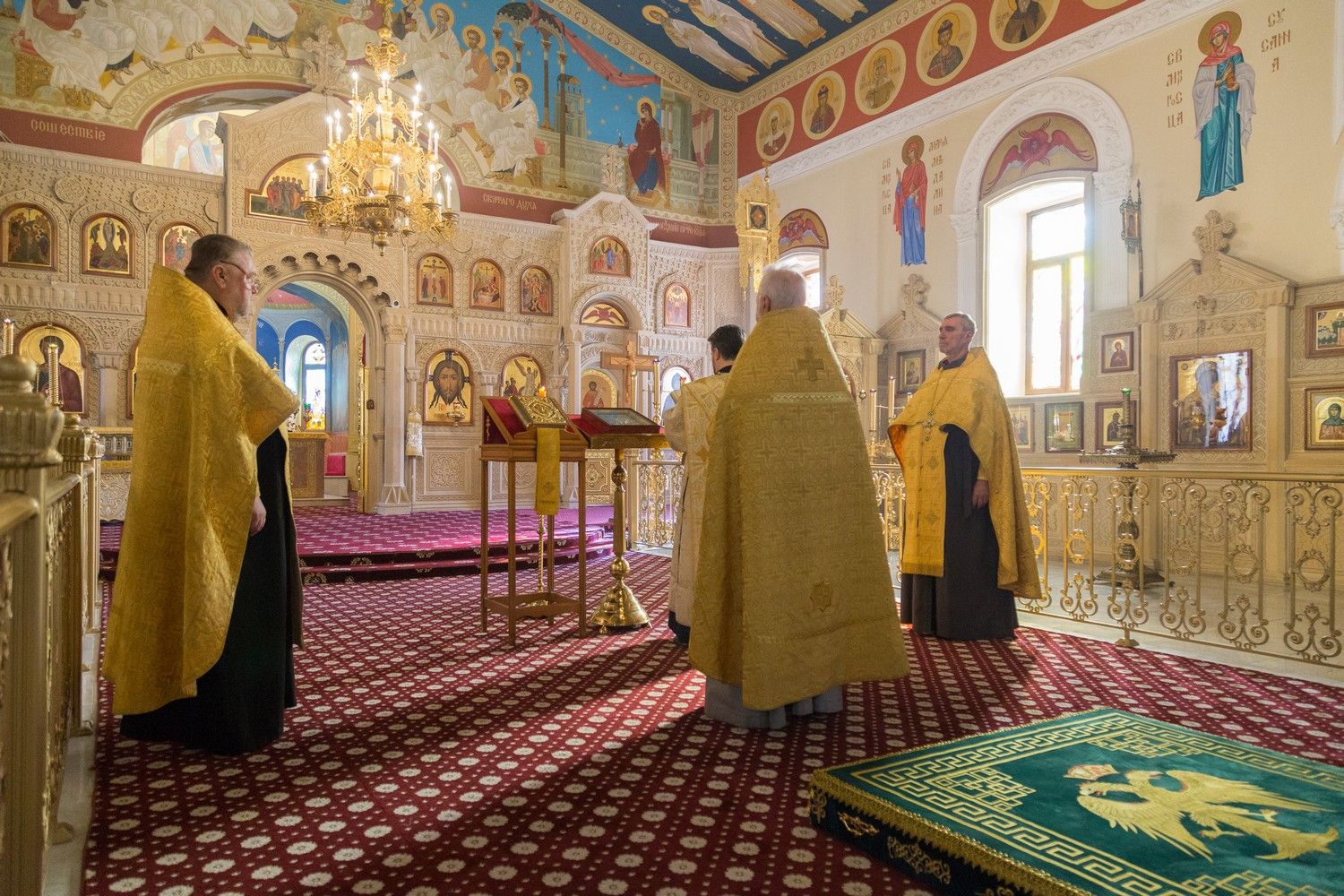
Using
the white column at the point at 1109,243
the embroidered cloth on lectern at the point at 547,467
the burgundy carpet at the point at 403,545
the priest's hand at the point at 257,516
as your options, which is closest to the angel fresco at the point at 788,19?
the white column at the point at 1109,243

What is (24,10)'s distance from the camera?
37.8ft

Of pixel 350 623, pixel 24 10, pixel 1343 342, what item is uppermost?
pixel 24 10

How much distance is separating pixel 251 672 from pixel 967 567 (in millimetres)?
3817

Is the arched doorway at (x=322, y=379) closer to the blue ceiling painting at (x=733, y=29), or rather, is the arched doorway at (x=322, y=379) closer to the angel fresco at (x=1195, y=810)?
the blue ceiling painting at (x=733, y=29)

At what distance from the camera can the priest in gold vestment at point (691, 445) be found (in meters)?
4.76

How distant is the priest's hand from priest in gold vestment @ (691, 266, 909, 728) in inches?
64.9

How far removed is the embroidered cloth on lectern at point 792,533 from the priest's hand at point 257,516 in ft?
5.38

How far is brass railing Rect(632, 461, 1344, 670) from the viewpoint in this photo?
4.99 metres

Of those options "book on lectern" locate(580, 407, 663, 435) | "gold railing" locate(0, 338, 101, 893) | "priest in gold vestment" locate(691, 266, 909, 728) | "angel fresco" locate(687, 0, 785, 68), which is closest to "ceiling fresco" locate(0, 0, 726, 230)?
"angel fresco" locate(687, 0, 785, 68)

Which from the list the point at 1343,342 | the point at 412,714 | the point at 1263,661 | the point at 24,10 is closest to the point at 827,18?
the point at 1343,342

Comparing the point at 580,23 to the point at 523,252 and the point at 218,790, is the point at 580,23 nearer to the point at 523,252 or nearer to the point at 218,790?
the point at 523,252

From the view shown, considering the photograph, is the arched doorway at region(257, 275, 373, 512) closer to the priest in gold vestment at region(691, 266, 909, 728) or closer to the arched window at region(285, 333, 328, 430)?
the arched window at region(285, 333, 328, 430)

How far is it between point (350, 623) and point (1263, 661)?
5.46m

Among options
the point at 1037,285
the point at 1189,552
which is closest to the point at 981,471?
the point at 1189,552
